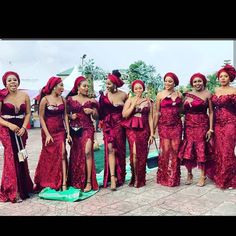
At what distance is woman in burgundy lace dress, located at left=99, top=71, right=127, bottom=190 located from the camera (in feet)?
16.6

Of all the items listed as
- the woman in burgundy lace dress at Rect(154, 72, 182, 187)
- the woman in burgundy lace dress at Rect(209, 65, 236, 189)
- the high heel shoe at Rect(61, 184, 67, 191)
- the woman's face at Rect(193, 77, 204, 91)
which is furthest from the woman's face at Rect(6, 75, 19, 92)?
the woman in burgundy lace dress at Rect(209, 65, 236, 189)

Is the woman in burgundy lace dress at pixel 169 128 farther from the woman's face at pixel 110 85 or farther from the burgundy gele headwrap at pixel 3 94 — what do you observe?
the burgundy gele headwrap at pixel 3 94

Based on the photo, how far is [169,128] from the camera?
201 inches

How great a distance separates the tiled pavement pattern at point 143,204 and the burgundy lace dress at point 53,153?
332 mm

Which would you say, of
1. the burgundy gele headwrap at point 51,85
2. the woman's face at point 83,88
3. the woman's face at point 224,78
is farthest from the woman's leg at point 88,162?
the woman's face at point 224,78

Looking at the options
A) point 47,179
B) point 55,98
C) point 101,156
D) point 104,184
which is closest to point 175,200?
point 104,184

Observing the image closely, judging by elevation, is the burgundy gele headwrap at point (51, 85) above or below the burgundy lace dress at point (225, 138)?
above

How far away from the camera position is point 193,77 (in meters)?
5.00

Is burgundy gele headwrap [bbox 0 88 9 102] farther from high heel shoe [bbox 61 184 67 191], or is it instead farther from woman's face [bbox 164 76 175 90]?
woman's face [bbox 164 76 175 90]

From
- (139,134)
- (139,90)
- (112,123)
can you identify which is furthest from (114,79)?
(139,134)

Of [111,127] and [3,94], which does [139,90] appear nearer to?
[111,127]

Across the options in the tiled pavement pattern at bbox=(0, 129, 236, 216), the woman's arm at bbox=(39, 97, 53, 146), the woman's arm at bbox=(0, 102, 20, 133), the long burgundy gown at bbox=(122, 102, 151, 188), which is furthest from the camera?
the long burgundy gown at bbox=(122, 102, 151, 188)

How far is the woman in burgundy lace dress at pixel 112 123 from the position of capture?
5.06m

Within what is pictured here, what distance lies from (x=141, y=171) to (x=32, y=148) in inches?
233
